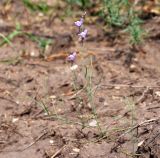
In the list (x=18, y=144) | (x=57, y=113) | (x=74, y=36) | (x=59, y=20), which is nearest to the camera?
(x=18, y=144)

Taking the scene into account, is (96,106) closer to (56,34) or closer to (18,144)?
(18,144)

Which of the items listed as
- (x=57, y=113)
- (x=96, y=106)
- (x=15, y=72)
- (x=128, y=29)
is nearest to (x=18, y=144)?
(x=57, y=113)

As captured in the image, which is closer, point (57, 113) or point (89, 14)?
point (57, 113)

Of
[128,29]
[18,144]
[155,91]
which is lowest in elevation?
[18,144]

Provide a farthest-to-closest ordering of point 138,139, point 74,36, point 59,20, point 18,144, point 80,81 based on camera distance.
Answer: point 59,20 < point 74,36 < point 80,81 < point 18,144 < point 138,139

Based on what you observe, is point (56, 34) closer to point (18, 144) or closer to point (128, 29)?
point (128, 29)

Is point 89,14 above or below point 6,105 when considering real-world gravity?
above

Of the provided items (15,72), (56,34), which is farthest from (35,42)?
(15,72)
